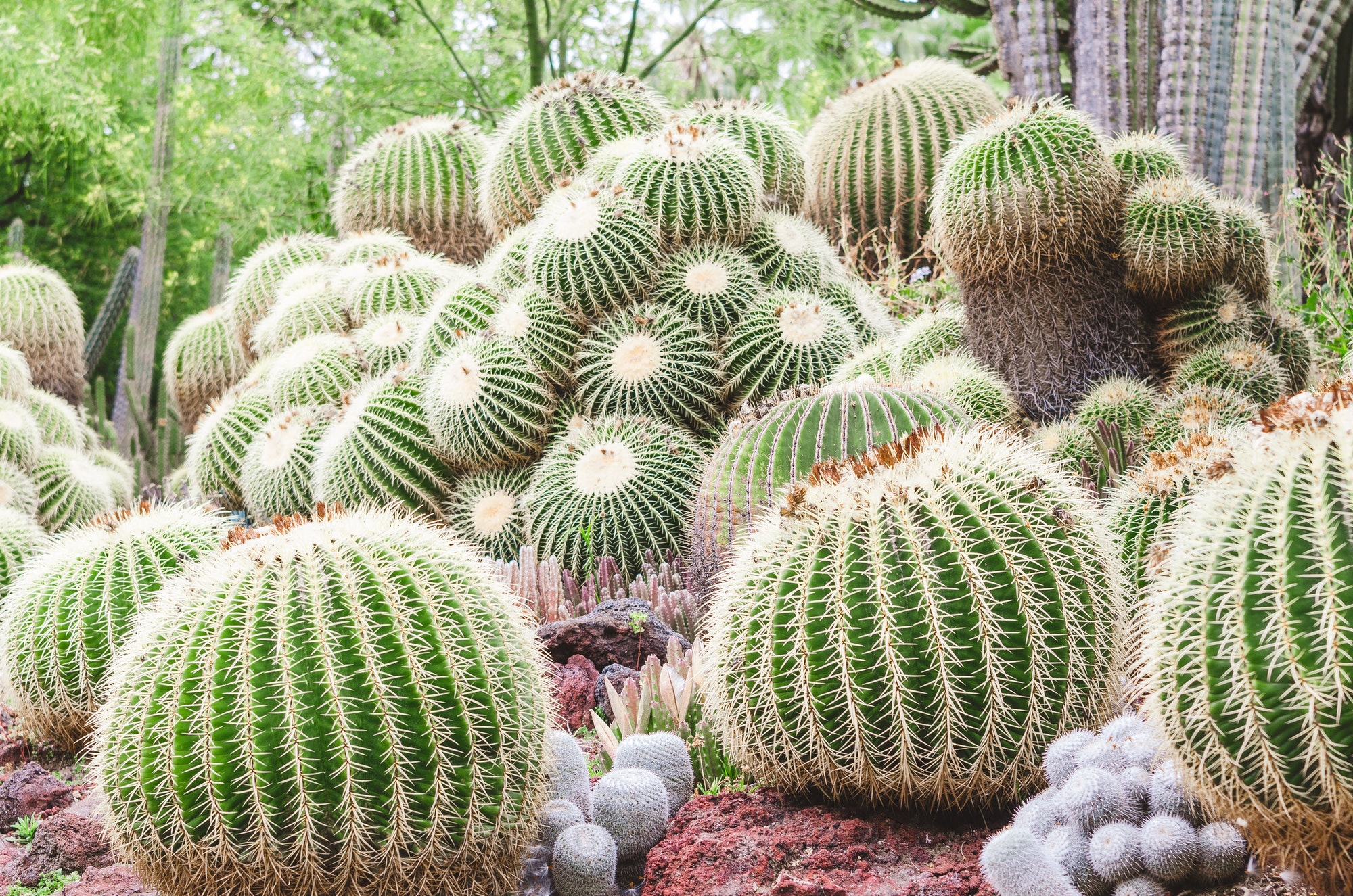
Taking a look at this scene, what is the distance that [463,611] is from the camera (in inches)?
86.4

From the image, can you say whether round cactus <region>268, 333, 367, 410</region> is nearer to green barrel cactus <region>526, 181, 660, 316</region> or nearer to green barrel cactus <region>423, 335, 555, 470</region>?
green barrel cactus <region>423, 335, 555, 470</region>

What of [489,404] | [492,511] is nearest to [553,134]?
[489,404]

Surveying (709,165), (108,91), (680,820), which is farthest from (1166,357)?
(108,91)

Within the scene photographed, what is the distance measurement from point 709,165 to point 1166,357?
204cm

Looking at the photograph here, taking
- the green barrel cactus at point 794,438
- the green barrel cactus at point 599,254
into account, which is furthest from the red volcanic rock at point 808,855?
the green barrel cactus at point 599,254

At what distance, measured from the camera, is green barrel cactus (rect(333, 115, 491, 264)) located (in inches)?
293

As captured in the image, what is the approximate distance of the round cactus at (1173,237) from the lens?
4547mm

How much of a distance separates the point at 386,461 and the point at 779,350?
1778mm

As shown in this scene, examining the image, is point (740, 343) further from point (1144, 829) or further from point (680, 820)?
point (1144, 829)

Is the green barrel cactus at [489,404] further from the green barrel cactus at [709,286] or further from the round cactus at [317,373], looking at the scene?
the round cactus at [317,373]

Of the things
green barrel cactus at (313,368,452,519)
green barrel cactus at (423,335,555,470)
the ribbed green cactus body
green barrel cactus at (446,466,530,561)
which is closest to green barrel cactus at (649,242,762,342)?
green barrel cactus at (423,335,555,470)

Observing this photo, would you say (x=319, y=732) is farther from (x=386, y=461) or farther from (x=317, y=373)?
(x=317, y=373)

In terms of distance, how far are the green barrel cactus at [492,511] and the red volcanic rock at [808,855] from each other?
260 centimetres

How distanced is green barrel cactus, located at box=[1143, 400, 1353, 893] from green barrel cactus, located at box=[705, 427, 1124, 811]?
0.52 m
